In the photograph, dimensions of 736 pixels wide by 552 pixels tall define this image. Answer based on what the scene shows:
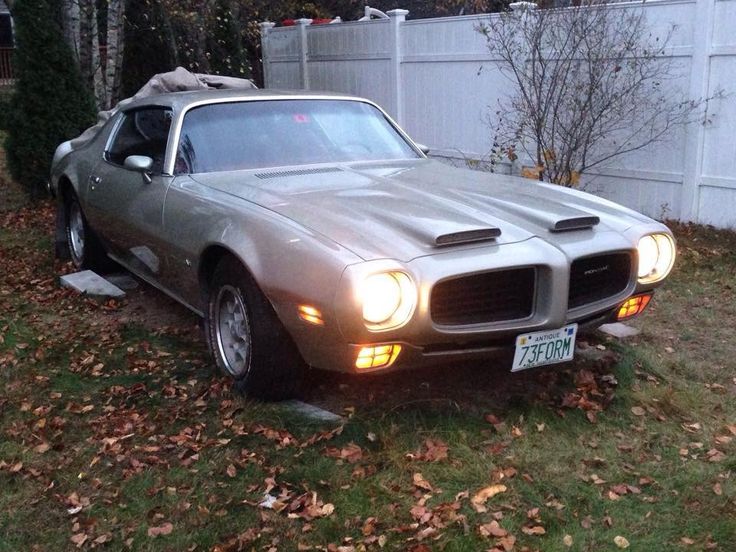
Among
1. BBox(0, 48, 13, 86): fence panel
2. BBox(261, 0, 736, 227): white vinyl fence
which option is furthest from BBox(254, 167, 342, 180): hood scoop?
BBox(0, 48, 13, 86): fence panel

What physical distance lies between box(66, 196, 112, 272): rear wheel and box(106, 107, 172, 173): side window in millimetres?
826

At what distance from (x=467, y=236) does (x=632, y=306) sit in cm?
118

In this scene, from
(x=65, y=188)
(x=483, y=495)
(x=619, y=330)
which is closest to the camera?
(x=483, y=495)

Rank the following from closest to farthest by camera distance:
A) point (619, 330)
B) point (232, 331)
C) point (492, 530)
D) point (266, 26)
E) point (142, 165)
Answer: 1. point (492, 530)
2. point (232, 331)
3. point (142, 165)
4. point (619, 330)
5. point (266, 26)

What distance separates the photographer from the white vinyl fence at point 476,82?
7.86 metres

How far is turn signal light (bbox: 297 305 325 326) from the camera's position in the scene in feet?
12.2

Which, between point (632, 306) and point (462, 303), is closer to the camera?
point (462, 303)

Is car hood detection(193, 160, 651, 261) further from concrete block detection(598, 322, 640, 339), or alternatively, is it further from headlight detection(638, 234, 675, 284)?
concrete block detection(598, 322, 640, 339)

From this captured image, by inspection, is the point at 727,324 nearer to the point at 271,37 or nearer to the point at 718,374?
the point at 718,374

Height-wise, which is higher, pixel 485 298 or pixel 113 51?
pixel 113 51

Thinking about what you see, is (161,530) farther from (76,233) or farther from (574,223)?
(76,233)

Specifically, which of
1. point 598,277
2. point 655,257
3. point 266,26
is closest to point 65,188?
point 598,277

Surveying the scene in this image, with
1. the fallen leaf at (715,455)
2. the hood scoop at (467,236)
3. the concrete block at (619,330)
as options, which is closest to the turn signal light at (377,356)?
the hood scoop at (467,236)

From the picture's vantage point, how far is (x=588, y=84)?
8453mm
